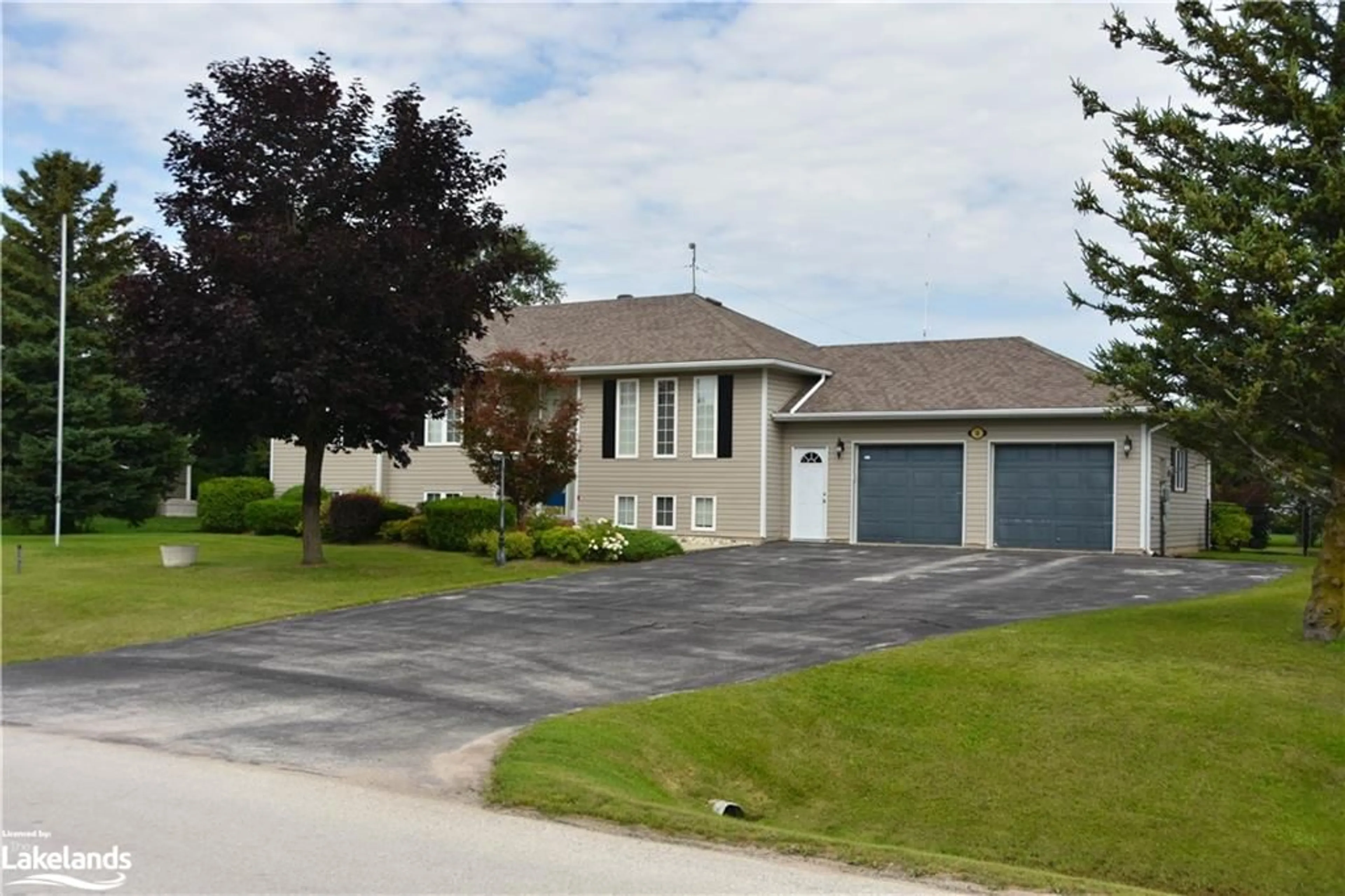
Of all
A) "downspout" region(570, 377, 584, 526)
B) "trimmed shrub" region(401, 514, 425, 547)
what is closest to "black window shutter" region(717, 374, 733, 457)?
"downspout" region(570, 377, 584, 526)

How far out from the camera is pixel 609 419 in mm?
28562

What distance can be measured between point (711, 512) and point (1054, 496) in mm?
7216

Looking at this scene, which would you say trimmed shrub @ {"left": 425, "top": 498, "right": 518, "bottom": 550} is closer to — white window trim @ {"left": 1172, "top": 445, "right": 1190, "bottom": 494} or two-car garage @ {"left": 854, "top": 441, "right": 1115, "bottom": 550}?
two-car garage @ {"left": 854, "top": 441, "right": 1115, "bottom": 550}

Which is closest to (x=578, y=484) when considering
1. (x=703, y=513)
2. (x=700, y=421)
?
(x=703, y=513)

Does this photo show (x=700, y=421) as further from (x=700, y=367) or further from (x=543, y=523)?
(x=543, y=523)

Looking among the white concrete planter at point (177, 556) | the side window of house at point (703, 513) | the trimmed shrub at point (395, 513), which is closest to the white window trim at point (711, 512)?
the side window of house at point (703, 513)

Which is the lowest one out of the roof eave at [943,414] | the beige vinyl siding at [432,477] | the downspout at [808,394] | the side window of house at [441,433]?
the beige vinyl siding at [432,477]

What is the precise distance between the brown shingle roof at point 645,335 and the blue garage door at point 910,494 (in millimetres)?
3182

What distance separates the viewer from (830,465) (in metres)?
26.7

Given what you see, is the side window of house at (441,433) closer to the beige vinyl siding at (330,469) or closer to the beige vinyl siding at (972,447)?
the beige vinyl siding at (330,469)

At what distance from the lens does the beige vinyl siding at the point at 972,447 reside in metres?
23.6

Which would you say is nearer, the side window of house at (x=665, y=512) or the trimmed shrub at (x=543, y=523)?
the trimmed shrub at (x=543, y=523)

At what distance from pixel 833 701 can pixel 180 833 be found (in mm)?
6284

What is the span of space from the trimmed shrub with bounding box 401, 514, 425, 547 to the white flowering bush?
4987 mm
